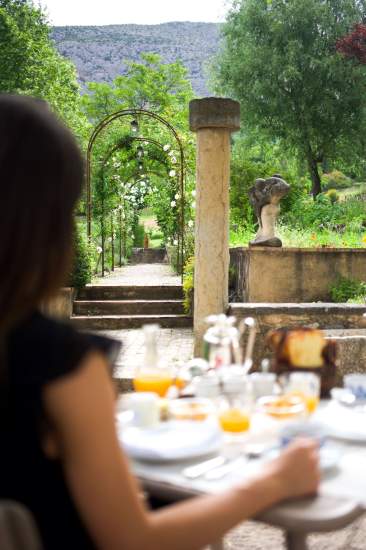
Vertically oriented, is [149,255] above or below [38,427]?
above

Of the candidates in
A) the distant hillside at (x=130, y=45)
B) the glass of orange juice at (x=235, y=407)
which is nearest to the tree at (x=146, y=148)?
the glass of orange juice at (x=235, y=407)

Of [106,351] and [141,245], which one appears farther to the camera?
[141,245]

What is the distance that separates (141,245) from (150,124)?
10474mm

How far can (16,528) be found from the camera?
1057 mm

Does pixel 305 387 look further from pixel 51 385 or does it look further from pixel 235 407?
pixel 51 385

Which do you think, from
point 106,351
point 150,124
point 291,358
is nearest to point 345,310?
point 291,358

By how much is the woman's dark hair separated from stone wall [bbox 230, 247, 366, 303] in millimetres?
7702

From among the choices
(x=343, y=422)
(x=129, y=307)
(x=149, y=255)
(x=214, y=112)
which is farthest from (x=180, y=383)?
(x=149, y=255)

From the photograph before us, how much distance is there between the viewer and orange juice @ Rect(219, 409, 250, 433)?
182cm

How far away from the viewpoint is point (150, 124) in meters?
18.9

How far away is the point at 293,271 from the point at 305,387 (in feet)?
23.2

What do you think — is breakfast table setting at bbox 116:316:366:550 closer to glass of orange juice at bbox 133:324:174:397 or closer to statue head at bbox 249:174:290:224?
glass of orange juice at bbox 133:324:174:397

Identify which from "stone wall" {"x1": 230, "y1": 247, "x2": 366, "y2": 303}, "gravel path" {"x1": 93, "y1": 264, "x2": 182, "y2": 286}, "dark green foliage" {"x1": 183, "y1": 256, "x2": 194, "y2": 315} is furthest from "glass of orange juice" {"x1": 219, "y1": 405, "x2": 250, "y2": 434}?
"gravel path" {"x1": 93, "y1": 264, "x2": 182, "y2": 286}

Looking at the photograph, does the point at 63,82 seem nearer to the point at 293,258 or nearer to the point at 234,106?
the point at 293,258
